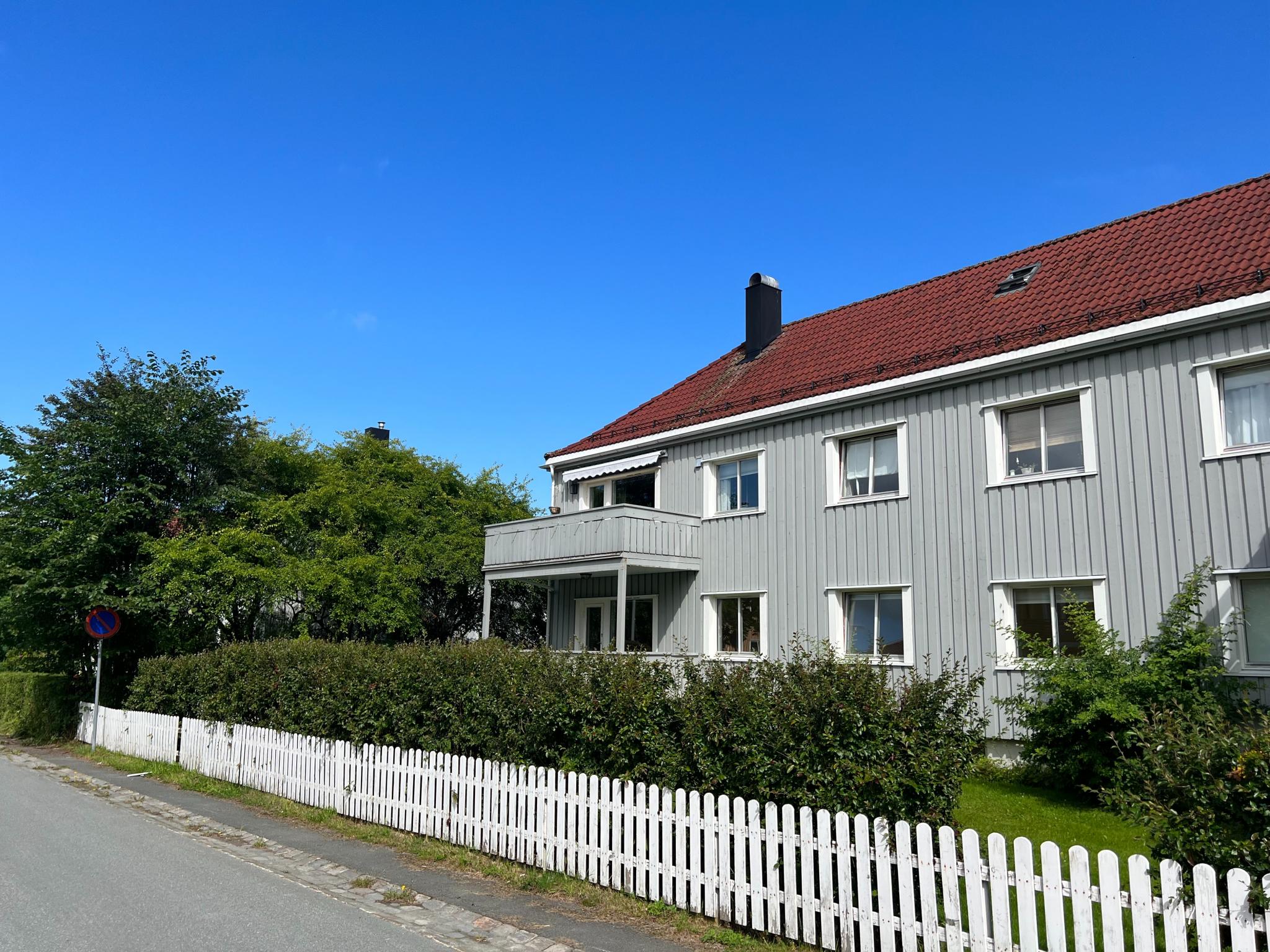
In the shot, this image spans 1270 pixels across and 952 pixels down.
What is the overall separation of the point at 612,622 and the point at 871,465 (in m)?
7.82

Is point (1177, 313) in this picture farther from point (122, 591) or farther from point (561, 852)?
point (122, 591)

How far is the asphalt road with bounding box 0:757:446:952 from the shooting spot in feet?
20.8

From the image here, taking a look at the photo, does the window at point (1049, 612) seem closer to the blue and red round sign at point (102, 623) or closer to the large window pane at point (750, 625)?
the large window pane at point (750, 625)

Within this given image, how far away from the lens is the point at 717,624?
19109 mm

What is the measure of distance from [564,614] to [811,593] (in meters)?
7.74

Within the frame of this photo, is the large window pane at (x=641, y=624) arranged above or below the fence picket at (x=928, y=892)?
above

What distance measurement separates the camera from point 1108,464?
13.2m

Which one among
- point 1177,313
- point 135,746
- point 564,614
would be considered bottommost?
point 135,746

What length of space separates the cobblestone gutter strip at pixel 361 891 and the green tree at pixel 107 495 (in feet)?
36.1

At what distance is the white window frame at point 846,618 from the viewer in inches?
598

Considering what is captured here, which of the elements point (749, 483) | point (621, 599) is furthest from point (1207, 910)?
point (749, 483)

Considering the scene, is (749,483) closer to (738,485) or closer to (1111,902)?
(738,485)

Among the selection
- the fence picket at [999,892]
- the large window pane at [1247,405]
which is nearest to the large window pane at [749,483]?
the large window pane at [1247,405]

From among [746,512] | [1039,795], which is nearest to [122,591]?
[746,512]
